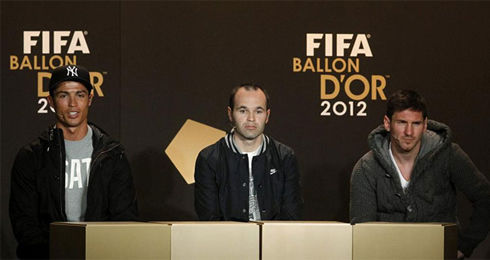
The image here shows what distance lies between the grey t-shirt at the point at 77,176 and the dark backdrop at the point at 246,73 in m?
0.99

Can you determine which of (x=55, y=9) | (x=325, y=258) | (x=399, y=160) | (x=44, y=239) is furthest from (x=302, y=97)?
(x=325, y=258)

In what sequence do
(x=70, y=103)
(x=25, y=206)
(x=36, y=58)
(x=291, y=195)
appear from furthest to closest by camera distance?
1. (x=36, y=58)
2. (x=291, y=195)
3. (x=70, y=103)
4. (x=25, y=206)

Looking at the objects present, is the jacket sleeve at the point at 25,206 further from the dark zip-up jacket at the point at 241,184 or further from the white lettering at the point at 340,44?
the white lettering at the point at 340,44

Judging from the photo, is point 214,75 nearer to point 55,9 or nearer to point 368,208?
point 55,9

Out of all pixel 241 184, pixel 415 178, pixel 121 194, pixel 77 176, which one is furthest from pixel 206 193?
pixel 415 178

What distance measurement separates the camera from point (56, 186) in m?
3.27

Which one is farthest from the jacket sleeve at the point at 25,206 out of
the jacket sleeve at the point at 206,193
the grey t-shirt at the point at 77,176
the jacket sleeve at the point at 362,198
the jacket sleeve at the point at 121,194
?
the jacket sleeve at the point at 362,198

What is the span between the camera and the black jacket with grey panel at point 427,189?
338 cm

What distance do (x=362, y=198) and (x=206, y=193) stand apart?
2.26 feet

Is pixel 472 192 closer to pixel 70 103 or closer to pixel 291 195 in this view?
pixel 291 195

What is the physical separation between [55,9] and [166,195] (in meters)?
1.22

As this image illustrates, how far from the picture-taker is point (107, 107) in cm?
438

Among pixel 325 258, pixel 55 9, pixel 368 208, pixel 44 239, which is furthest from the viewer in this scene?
pixel 55 9

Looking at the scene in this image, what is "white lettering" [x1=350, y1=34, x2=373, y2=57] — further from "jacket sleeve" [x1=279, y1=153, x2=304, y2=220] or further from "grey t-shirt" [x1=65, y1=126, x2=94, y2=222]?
"grey t-shirt" [x1=65, y1=126, x2=94, y2=222]
